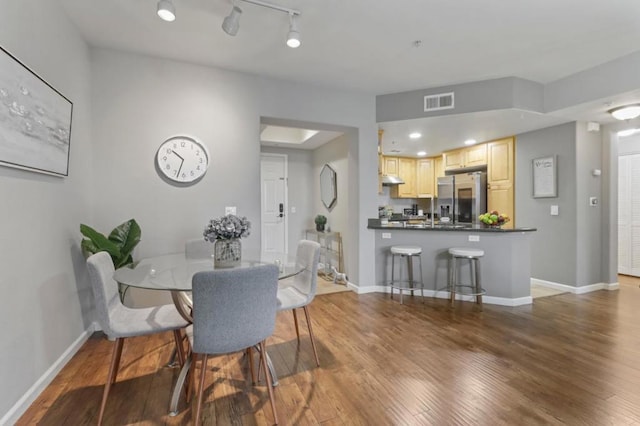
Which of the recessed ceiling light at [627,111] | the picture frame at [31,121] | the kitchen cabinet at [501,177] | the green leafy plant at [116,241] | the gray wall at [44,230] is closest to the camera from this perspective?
the picture frame at [31,121]

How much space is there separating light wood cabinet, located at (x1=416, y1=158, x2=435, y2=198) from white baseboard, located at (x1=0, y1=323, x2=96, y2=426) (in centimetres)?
583

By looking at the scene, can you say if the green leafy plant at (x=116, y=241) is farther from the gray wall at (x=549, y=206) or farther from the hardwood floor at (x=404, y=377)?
the gray wall at (x=549, y=206)

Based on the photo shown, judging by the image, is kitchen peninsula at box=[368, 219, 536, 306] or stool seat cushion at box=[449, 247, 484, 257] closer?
stool seat cushion at box=[449, 247, 484, 257]

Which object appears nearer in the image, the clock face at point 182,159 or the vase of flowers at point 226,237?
the vase of flowers at point 226,237

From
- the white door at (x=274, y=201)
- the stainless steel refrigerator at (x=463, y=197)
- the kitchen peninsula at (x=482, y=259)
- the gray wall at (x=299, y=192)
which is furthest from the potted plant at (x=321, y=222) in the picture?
the stainless steel refrigerator at (x=463, y=197)

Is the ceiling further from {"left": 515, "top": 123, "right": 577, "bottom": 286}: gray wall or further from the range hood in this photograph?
the range hood

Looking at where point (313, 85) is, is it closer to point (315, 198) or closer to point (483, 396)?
point (315, 198)

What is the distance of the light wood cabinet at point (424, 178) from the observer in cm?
629

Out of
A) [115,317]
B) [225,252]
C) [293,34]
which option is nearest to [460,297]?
[225,252]

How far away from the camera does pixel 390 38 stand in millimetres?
2641

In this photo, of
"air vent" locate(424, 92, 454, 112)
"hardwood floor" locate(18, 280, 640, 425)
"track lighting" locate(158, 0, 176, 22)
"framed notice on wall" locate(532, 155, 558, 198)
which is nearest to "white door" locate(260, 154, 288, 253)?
"hardwood floor" locate(18, 280, 640, 425)

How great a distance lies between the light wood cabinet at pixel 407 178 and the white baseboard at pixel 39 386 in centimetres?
556

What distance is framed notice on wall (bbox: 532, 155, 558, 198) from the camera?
415 cm

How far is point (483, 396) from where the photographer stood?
1.84 meters
